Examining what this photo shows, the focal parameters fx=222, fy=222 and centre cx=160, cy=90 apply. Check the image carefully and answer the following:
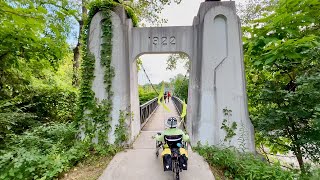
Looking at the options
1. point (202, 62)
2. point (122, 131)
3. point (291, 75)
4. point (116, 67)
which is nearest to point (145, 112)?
point (122, 131)

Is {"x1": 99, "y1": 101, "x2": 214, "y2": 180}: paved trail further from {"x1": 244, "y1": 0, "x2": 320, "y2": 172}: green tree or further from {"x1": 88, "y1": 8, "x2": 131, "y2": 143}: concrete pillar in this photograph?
{"x1": 244, "y1": 0, "x2": 320, "y2": 172}: green tree

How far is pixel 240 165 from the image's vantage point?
455 centimetres

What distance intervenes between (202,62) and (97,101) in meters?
2.91

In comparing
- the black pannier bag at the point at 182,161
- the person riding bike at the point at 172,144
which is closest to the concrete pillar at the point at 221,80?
the person riding bike at the point at 172,144

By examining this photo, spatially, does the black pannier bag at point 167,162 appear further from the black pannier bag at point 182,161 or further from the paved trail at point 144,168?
the paved trail at point 144,168

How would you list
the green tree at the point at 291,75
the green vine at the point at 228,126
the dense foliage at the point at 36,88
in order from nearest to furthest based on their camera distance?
the dense foliage at the point at 36,88
the green tree at the point at 291,75
the green vine at the point at 228,126

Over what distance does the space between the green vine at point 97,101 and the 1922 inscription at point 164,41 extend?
3.89ft

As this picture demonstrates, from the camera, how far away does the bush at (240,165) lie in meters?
4.16

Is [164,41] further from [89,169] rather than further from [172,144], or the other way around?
[89,169]

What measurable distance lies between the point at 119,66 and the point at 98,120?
1.50 m

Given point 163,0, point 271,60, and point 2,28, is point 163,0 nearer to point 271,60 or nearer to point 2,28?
point 271,60

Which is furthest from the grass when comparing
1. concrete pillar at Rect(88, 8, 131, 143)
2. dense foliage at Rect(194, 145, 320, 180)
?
dense foliage at Rect(194, 145, 320, 180)

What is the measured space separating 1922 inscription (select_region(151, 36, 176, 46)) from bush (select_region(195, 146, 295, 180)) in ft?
9.20

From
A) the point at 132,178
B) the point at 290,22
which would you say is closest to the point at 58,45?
the point at 132,178
